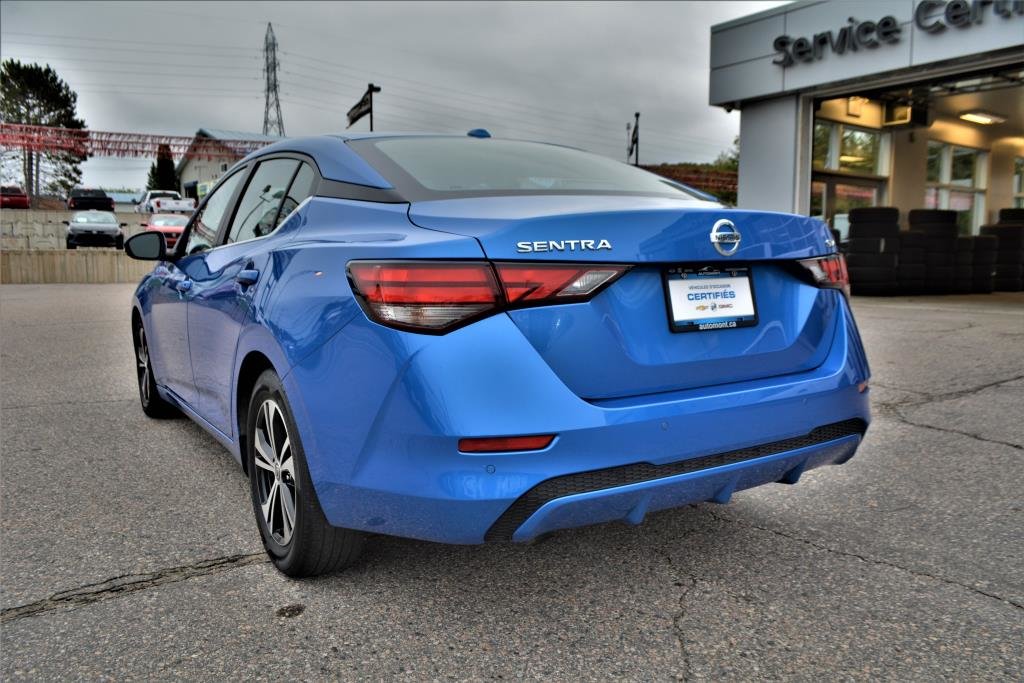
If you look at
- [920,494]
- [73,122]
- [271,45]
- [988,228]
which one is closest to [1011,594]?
[920,494]

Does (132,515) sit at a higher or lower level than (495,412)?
lower

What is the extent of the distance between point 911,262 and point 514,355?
1426 centimetres

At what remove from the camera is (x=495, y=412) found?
204 centimetres

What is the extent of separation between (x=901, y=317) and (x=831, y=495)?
8.02 metres

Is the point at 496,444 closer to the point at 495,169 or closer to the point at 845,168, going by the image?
the point at 495,169

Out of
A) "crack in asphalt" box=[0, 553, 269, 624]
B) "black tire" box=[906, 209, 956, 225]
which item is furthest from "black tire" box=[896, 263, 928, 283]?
"crack in asphalt" box=[0, 553, 269, 624]

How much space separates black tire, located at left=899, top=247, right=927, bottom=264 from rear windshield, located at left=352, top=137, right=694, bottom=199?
12581mm

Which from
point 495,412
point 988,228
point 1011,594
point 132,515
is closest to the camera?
point 495,412

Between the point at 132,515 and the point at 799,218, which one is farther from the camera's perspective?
the point at 132,515

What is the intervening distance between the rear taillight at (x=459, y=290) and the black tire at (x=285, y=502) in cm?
62

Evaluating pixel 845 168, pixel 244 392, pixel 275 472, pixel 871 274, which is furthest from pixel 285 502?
pixel 845 168

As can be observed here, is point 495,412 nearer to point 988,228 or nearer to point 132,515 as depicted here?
point 132,515

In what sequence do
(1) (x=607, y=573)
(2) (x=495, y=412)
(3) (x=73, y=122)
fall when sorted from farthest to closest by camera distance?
(3) (x=73, y=122), (1) (x=607, y=573), (2) (x=495, y=412)

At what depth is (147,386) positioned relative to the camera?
5.00 m
